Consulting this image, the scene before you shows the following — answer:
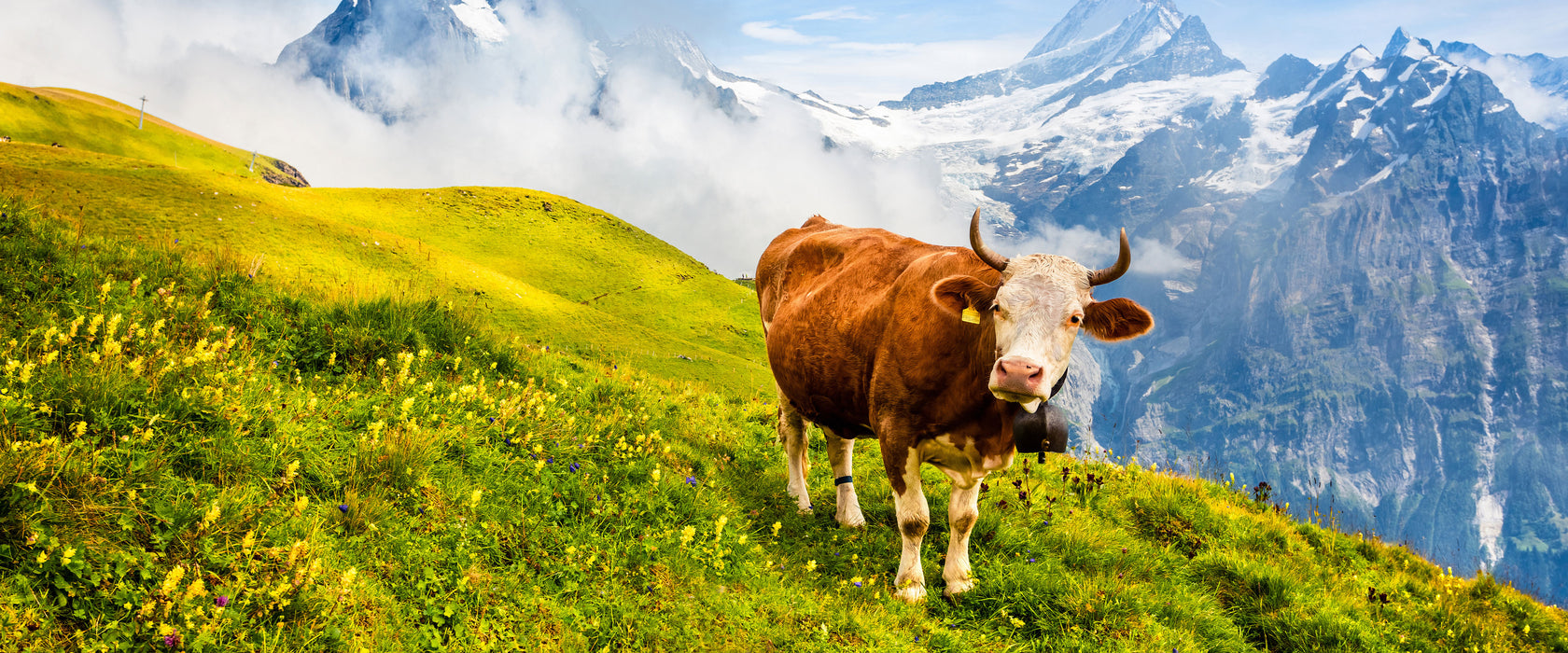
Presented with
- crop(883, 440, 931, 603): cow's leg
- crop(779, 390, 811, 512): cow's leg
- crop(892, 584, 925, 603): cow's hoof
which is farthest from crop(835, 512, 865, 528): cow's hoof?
crop(892, 584, 925, 603): cow's hoof

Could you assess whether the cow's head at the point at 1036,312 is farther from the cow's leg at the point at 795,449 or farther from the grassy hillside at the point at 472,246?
the grassy hillside at the point at 472,246

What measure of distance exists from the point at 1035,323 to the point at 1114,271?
30.4 inches

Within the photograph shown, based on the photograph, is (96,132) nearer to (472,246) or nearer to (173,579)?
(472,246)

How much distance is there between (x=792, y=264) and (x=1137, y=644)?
5.11 m

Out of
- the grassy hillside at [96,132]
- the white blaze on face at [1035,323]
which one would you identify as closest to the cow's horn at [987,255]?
the white blaze on face at [1035,323]

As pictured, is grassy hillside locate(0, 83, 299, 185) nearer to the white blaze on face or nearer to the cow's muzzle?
the white blaze on face

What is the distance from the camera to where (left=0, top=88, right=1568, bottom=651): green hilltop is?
131 inches

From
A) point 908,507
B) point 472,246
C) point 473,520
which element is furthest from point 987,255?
point 472,246

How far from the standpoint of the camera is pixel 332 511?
4039mm

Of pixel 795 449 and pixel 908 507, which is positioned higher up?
pixel 795 449

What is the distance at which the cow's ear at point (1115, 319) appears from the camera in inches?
218

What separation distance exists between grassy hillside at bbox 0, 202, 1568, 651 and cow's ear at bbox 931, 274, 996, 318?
230 cm

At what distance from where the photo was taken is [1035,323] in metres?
5.08

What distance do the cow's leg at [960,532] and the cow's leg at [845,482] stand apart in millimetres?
1233
